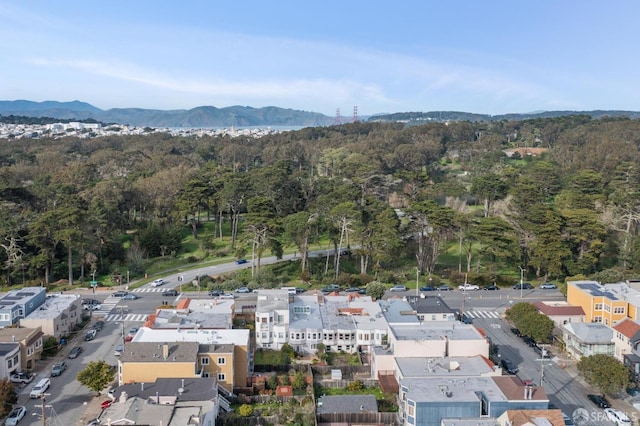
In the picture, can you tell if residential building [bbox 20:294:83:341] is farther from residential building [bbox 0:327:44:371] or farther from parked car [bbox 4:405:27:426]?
parked car [bbox 4:405:27:426]

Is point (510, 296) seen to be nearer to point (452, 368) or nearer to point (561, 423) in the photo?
point (452, 368)

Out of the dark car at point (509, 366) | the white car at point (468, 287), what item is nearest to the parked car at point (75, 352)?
the dark car at point (509, 366)

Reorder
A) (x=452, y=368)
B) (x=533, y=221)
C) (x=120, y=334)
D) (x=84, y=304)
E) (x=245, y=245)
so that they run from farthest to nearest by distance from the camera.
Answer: (x=245, y=245) → (x=533, y=221) → (x=84, y=304) → (x=120, y=334) → (x=452, y=368)

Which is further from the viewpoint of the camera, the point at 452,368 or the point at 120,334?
the point at 120,334

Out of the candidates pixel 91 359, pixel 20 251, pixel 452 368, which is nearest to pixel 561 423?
pixel 452 368

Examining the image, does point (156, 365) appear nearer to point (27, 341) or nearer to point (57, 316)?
point (27, 341)

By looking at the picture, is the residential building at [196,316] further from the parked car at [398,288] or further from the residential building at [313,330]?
the parked car at [398,288]

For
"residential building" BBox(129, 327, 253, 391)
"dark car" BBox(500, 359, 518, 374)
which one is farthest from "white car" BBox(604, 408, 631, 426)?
"residential building" BBox(129, 327, 253, 391)

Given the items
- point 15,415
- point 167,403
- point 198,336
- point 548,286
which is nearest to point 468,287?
point 548,286
